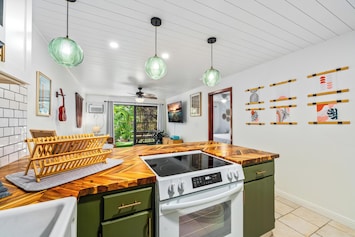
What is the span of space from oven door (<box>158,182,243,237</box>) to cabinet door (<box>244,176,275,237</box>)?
0.40 ft

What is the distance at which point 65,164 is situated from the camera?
34.5 inches

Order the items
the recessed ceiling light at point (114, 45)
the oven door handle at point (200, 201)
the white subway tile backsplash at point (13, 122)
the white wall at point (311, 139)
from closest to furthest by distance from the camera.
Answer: the oven door handle at point (200, 201), the white subway tile backsplash at point (13, 122), the white wall at point (311, 139), the recessed ceiling light at point (114, 45)

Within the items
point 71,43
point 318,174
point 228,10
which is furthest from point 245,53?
point 71,43

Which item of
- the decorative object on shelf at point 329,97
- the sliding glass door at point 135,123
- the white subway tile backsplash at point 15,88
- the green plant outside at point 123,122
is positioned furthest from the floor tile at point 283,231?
the green plant outside at point 123,122

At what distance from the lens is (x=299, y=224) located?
5.65 feet

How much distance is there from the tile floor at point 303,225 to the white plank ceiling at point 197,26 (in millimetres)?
2158

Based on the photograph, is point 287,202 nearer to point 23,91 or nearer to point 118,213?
point 118,213

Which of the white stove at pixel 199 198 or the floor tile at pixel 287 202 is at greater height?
the white stove at pixel 199 198

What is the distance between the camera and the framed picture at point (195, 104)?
4.24 metres

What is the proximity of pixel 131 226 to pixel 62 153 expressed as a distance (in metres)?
0.59

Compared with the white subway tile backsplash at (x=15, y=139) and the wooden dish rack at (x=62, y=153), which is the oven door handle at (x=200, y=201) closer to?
the wooden dish rack at (x=62, y=153)

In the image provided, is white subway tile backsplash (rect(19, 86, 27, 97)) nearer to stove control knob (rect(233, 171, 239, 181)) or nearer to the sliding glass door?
stove control knob (rect(233, 171, 239, 181))

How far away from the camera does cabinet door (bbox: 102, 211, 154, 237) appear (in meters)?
0.81

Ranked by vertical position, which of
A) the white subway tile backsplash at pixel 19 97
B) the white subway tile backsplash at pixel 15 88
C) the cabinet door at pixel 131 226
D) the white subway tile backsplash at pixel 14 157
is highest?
the white subway tile backsplash at pixel 15 88
